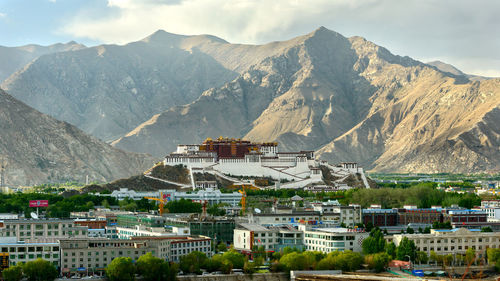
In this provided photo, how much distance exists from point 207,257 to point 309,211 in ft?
129

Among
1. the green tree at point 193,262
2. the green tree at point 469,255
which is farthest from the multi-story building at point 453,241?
A: the green tree at point 193,262

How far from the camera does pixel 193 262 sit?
3583 inches

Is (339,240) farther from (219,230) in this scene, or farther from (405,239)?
(219,230)

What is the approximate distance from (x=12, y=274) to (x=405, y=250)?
131ft

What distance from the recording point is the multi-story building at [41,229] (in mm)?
103875

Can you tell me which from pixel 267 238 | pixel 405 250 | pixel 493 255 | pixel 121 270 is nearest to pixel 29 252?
pixel 121 270

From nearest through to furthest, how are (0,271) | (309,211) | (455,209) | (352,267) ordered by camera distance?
1. (0,271)
2. (352,267)
3. (309,211)
4. (455,209)

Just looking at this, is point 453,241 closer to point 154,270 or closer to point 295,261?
point 295,261

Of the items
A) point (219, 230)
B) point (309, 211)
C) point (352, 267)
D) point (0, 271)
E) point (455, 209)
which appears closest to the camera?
point (0, 271)

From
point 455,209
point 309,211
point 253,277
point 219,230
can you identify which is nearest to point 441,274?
point 253,277

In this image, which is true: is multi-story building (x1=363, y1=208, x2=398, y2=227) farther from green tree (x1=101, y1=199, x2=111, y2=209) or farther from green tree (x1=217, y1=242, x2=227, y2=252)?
green tree (x1=101, y1=199, x2=111, y2=209)

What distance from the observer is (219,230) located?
11338 centimetres

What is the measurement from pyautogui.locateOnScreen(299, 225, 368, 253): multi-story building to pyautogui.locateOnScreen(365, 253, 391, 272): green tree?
5623 millimetres

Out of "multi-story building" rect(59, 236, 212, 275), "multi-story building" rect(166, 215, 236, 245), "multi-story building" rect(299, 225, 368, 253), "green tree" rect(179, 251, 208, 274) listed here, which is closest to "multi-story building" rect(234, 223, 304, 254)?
"multi-story building" rect(299, 225, 368, 253)
